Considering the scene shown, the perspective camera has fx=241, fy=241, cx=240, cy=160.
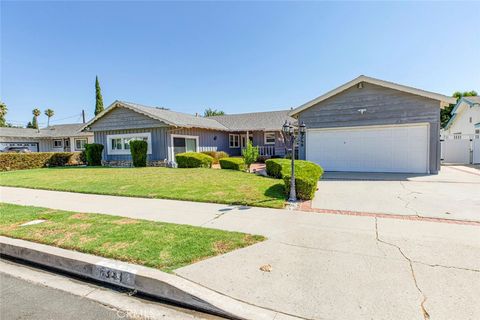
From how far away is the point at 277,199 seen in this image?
7070mm

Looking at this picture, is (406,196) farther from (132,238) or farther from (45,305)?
(45,305)

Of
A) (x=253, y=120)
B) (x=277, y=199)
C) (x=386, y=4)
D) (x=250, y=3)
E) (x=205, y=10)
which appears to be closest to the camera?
(x=277, y=199)

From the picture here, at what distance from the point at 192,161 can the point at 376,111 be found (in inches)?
427

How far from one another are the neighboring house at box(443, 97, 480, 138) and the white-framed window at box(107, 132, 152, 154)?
23.0 meters

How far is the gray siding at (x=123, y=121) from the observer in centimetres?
1728

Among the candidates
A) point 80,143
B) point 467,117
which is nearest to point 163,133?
point 80,143

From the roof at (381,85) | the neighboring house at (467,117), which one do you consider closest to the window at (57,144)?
the roof at (381,85)

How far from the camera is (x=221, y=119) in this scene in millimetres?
26984

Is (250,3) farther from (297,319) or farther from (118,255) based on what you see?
(297,319)

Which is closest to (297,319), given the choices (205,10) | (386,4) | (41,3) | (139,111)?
(386,4)

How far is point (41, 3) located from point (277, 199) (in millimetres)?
12803

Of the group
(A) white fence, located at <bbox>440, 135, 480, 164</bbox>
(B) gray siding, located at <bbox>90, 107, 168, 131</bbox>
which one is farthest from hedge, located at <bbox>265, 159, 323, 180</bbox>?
(A) white fence, located at <bbox>440, 135, 480, 164</bbox>

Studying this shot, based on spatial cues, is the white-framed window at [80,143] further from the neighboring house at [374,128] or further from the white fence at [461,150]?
the white fence at [461,150]

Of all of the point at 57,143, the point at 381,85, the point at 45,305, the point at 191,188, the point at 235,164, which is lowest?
A: the point at 45,305
